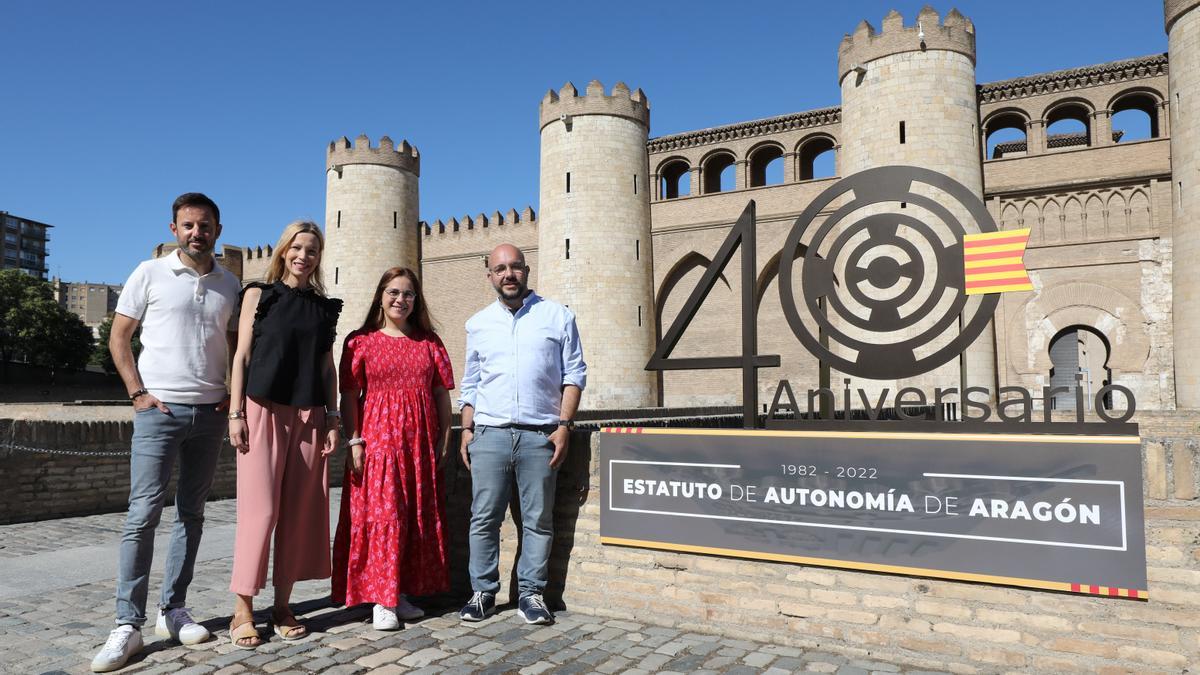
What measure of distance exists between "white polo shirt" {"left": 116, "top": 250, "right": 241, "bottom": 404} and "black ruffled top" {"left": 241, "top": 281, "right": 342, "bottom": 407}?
211 millimetres

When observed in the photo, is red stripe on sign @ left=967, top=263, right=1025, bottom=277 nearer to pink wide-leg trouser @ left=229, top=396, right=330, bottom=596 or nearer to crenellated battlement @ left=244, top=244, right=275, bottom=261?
pink wide-leg trouser @ left=229, top=396, right=330, bottom=596

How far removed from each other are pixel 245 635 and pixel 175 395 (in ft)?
3.99

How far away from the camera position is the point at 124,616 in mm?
3848

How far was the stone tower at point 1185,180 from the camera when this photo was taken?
16.0 metres

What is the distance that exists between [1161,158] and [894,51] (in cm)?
704

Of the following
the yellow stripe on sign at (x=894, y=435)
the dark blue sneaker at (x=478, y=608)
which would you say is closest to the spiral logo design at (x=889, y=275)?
the yellow stripe on sign at (x=894, y=435)

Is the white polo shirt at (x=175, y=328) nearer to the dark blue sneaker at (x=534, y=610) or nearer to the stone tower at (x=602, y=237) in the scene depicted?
the dark blue sneaker at (x=534, y=610)

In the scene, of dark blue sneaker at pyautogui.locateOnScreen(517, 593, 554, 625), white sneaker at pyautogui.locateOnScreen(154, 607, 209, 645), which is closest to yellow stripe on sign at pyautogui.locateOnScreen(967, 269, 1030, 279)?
dark blue sneaker at pyautogui.locateOnScreen(517, 593, 554, 625)

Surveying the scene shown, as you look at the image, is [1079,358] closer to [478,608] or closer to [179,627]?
[478,608]

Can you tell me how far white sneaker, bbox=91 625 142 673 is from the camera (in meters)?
3.61

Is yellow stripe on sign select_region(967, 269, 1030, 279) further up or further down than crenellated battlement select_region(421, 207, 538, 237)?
further down

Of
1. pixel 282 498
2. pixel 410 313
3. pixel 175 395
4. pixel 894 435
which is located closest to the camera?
pixel 894 435

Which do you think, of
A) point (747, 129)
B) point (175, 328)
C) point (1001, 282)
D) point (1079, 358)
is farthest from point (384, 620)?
point (747, 129)

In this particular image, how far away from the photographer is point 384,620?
4.23m
